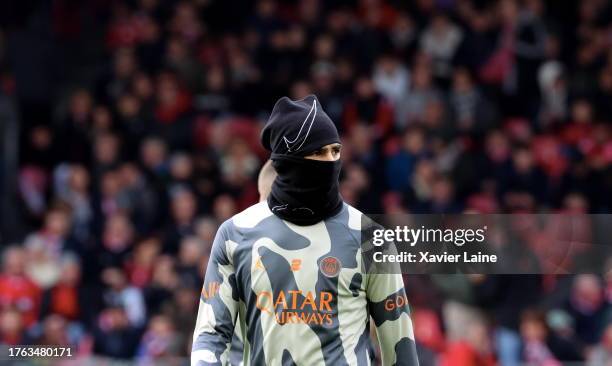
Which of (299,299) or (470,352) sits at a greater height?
(299,299)

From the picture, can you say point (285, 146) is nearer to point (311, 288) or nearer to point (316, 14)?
point (311, 288)

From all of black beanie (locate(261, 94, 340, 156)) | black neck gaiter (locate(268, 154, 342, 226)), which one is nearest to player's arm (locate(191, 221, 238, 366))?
black neck gaiter (locate(268, 154, 342, 226))

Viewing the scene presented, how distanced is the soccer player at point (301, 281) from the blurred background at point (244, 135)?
5639 mm

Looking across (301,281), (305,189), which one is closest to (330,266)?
(301,281)

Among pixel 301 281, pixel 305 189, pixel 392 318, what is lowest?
pixel 392 318

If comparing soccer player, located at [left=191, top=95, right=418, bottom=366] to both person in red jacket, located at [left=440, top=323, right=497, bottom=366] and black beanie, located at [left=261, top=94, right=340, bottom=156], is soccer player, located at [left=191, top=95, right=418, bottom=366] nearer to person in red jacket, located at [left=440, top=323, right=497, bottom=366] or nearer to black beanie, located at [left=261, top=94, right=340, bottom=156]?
black beanie, located at [left=261, top=94, right=340, bottom=156]

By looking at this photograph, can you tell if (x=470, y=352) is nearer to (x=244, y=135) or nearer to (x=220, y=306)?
(x=244, y=135)

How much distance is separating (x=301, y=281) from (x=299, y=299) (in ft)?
0.21

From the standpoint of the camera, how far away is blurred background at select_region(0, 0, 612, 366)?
10805mm

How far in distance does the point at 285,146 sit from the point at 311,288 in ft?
1.61

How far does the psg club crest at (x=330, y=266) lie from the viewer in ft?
14.1

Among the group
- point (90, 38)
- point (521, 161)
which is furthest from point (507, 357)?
point (90, 38)

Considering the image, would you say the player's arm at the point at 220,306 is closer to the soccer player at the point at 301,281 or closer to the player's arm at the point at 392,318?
the soccer player at the point at 301,281

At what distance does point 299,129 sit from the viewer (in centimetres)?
432
